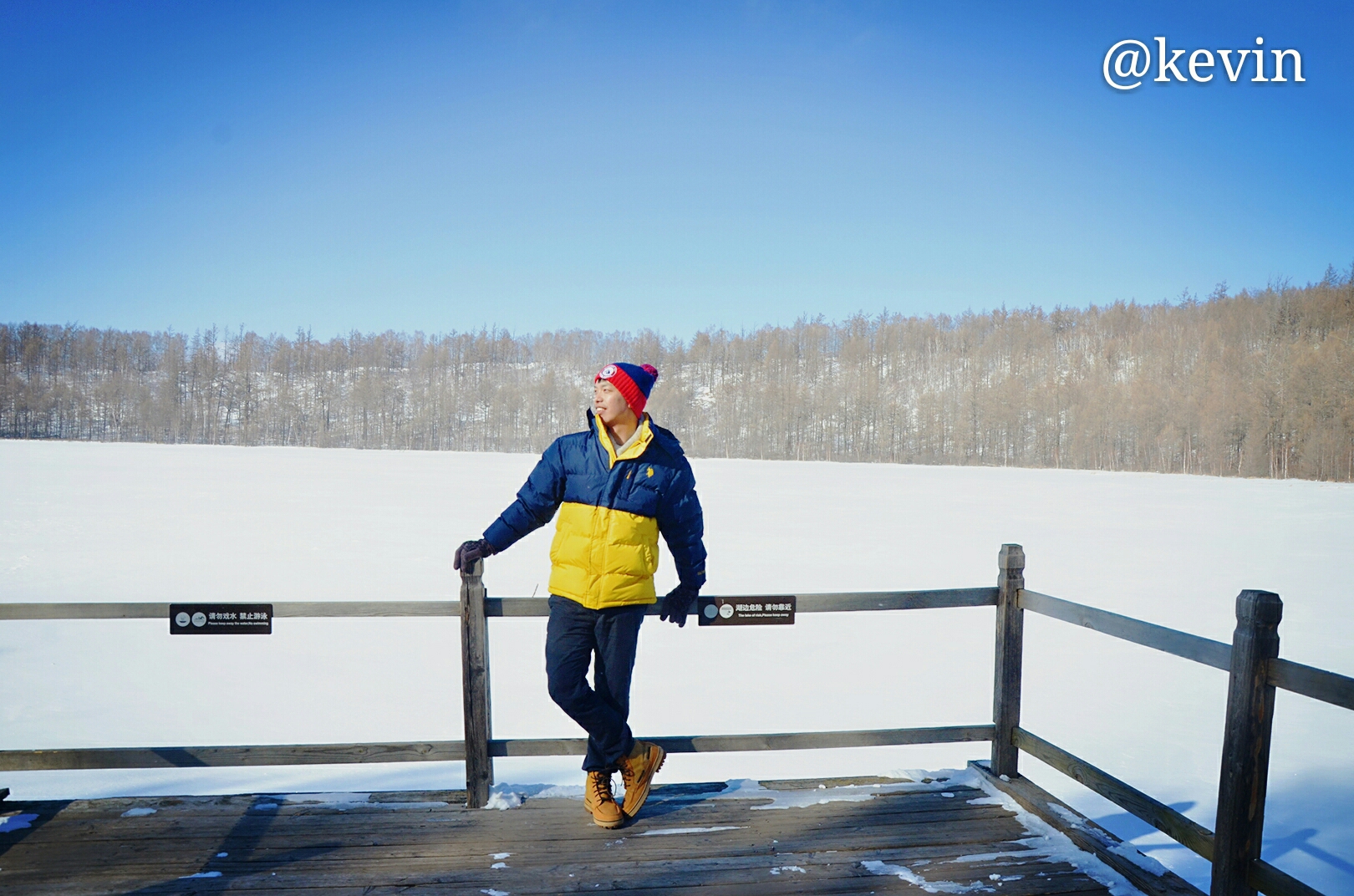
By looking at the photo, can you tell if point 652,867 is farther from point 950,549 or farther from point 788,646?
point 950,549

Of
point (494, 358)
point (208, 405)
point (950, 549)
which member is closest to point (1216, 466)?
point (950, 549)

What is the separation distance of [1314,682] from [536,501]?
246 cm

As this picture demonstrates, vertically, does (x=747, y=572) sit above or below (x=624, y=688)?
below

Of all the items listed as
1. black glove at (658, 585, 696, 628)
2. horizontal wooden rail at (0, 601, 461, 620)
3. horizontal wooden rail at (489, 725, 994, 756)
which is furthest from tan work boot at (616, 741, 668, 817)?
horizontal wooden rail at (0, 601, 461, 620)

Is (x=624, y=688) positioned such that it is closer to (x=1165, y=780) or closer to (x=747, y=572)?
(x=1165, y=780)

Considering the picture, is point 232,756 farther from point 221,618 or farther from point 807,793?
point 807,793

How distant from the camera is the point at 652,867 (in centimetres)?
281

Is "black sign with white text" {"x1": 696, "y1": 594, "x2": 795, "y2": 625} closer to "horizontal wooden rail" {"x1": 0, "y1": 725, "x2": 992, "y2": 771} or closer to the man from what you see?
the man

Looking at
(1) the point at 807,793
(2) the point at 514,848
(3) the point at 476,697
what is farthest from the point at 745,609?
(2) the point at 514,848

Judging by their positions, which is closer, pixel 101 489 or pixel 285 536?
pixel 285 536

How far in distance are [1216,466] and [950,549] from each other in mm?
64453

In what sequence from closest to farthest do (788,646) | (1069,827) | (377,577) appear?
(1069,827) < (788,646) < (377,577)

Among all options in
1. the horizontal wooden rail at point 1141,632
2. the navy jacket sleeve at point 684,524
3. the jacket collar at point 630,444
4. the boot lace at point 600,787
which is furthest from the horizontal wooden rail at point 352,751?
the jacket collar at point 630,444

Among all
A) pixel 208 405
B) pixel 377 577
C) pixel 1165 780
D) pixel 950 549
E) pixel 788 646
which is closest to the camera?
pixel 1165 780
